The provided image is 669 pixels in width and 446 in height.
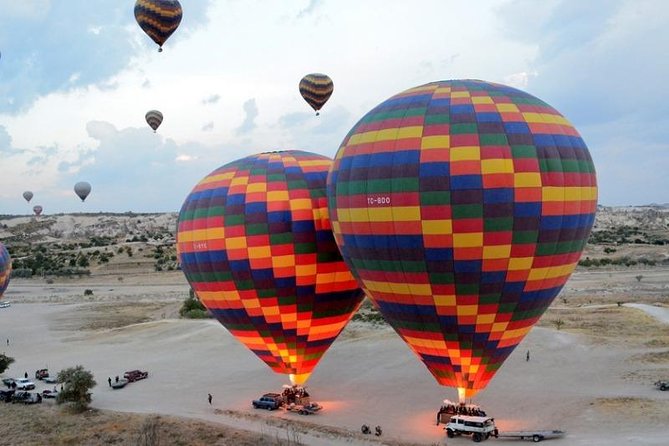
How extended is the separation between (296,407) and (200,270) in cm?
622

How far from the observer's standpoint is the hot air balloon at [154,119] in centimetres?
6291

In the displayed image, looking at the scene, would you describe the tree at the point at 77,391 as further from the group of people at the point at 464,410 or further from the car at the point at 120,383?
the group of people at the point at 464,410

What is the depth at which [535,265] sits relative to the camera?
57.4ft

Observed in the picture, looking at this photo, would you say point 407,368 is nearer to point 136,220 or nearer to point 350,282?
point 350,282

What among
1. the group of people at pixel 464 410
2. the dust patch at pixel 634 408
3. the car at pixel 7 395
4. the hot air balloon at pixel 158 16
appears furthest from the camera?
→ the hot air balloon at pixel 158 16

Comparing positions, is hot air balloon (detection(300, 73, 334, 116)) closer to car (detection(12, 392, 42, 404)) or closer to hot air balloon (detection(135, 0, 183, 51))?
hot air balloon (detection(135, 0, 183, 51))

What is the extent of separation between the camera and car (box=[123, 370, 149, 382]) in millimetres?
28906

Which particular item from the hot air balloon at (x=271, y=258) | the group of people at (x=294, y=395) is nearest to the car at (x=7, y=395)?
the hot air balloon at (x=271, y=258)

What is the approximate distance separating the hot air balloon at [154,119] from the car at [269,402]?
45.3 metres

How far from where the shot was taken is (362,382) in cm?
2678

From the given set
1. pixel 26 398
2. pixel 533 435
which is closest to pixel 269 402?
pixel 533 435

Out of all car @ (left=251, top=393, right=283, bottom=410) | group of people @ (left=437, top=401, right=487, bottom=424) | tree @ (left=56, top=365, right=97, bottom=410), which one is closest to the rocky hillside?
tree @ (left=56, top=365, right=97, bottom=410)

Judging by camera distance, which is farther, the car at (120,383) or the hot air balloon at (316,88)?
the hot air balloon at (316,88)

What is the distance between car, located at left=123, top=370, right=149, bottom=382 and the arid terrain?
1.66 feet
